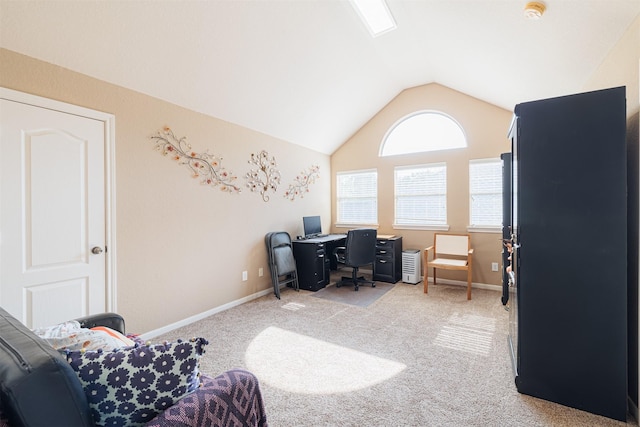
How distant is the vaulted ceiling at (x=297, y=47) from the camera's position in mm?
2039

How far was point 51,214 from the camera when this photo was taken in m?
2.20

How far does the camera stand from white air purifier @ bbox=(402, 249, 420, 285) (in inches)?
179

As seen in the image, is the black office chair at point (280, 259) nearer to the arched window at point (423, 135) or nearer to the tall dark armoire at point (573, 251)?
the arched window at point (423, 135)

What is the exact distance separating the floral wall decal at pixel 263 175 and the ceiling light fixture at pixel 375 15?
2.04m

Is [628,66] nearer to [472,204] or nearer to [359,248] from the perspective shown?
[472,204]

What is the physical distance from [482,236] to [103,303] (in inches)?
183

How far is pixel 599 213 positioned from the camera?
5.68 ft

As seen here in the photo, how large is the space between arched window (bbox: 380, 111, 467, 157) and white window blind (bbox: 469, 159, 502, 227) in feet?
1.47

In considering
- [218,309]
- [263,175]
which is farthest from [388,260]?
[218,309]

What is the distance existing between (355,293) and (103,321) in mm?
3118

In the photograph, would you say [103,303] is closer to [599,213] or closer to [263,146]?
[263,146]

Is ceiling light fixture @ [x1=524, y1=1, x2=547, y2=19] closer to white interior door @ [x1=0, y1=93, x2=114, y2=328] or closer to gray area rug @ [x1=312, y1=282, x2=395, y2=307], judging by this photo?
gray area rug @ [x1=312, y1=282, x2=395, y2=307]

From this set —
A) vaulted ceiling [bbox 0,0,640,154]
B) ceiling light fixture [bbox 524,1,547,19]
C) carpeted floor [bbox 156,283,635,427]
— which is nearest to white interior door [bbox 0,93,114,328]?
vaulted ceiling [bbox 0,0,640,154]

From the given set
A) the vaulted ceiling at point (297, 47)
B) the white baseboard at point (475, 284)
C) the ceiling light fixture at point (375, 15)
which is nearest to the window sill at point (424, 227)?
the white baseboard at point (475, 284)
